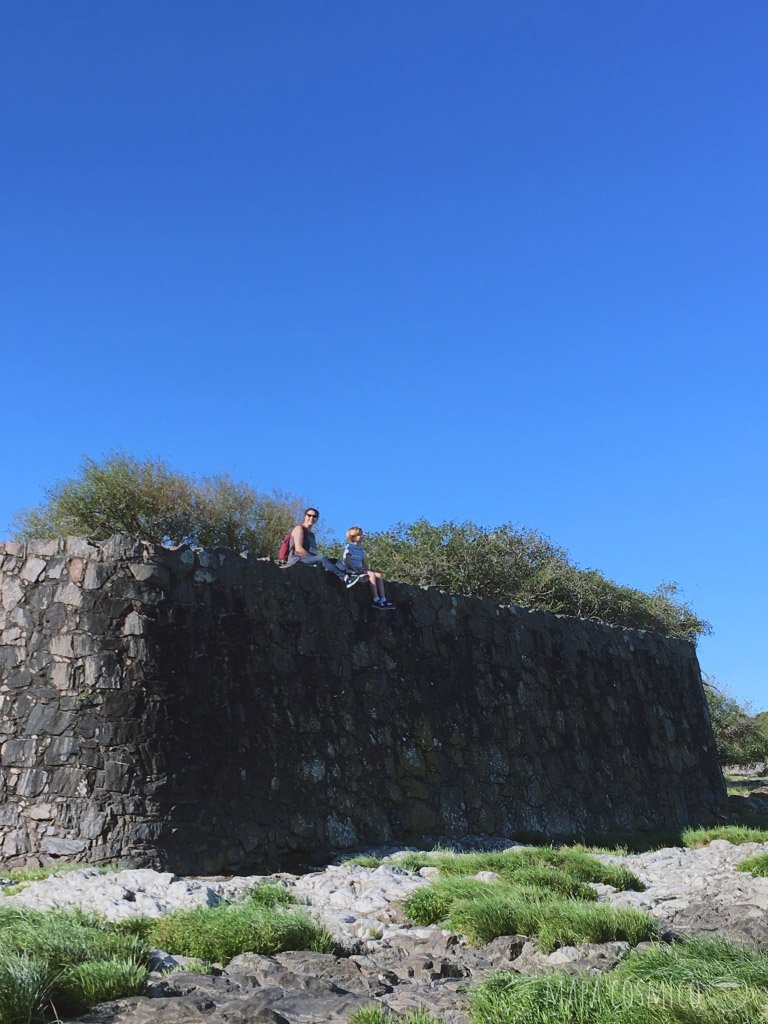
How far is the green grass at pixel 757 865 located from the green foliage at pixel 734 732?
27.2 m

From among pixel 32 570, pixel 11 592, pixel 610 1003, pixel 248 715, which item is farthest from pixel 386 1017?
pixel 11 592

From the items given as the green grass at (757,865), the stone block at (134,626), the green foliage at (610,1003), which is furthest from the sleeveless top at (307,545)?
the green foliage at (610,1003)

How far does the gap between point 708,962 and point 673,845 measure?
9687 millimetres

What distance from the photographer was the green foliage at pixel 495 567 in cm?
3066

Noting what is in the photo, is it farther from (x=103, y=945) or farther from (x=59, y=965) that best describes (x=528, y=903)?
(x=59, y=965)

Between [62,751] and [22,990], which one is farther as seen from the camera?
[62,751]

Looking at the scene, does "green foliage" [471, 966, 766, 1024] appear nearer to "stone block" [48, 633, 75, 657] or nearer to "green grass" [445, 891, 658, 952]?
"green grass" [445, 891, 658, 952]

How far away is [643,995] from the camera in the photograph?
423cm

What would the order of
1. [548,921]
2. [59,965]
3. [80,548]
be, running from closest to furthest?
[59,965] < [548,921] < [80,548]

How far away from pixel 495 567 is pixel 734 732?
13120 mm

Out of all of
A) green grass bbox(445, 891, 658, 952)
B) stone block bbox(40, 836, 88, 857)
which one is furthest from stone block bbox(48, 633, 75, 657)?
green grass bbox(445, 891, 658, 952)

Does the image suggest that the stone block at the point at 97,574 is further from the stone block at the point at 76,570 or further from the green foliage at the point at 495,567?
the green foliage at the point at 495,567

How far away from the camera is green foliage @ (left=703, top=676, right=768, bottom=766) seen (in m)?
36.3

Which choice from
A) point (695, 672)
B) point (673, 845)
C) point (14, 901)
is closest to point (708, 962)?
point (14, 901)
